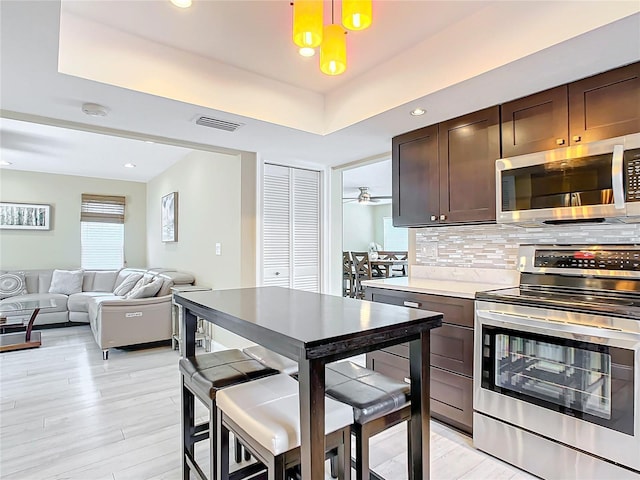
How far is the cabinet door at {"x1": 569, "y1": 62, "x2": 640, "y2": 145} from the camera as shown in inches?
73.2

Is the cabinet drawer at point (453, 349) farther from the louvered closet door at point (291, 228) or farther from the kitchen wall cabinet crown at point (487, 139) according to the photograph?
the louvered closet door at point (291, 228)

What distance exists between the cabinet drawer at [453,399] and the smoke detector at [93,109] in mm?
2891

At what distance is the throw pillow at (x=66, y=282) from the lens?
571 cm

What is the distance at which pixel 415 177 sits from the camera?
9.87ft

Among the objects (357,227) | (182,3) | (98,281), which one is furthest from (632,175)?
(357,227)

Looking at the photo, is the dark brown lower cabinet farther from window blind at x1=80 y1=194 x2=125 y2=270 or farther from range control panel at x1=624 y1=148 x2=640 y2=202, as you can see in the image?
window blind at x1=80 y1=194 x2=125 y2=270

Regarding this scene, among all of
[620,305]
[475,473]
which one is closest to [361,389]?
[475,473]

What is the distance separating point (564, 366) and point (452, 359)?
0.66m

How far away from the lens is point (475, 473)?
1963 millimetres

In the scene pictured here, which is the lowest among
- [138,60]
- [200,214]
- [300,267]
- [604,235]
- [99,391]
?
[99,391]

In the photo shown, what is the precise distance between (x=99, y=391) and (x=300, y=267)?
231 cm

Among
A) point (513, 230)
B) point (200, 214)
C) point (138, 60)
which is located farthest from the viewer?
point (200, 214)

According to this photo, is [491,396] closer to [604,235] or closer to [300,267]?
[604,235]

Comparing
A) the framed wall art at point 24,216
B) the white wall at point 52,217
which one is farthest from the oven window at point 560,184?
the framed wall art at point 24,216
